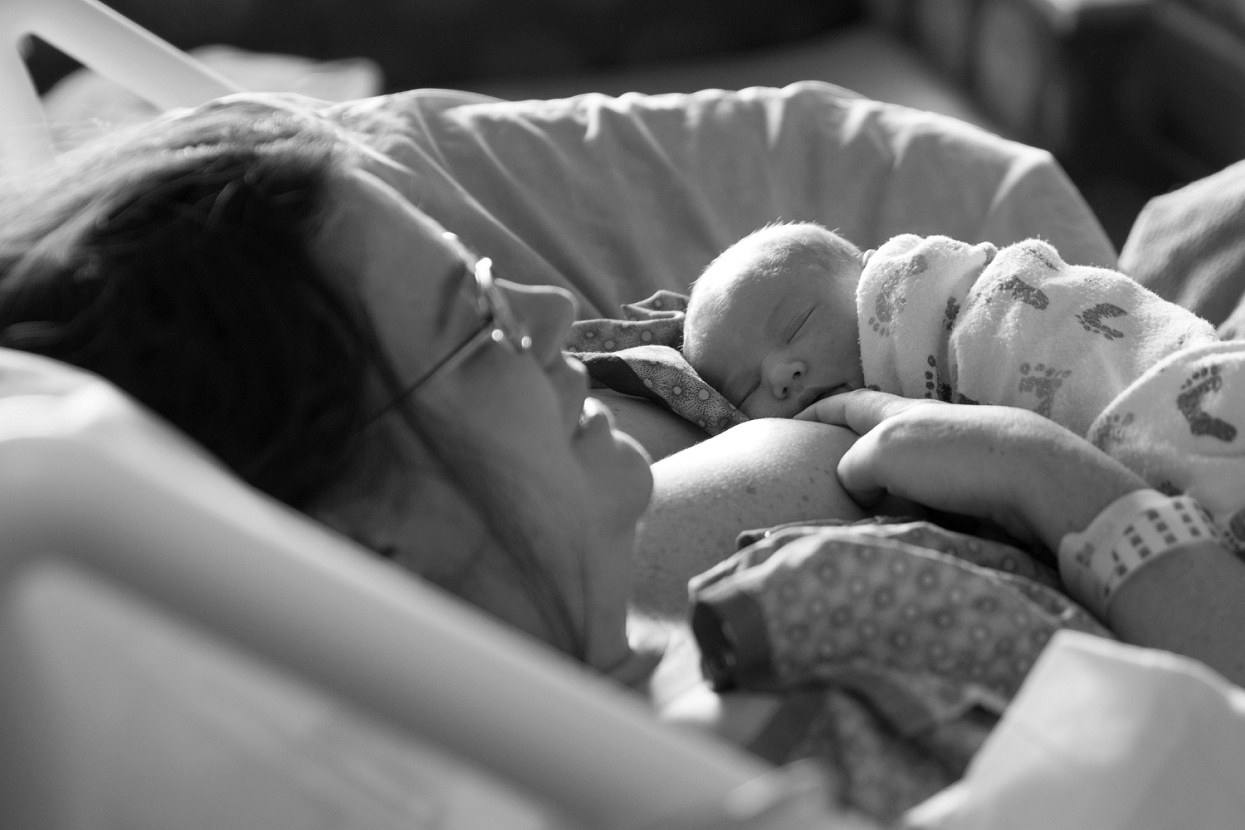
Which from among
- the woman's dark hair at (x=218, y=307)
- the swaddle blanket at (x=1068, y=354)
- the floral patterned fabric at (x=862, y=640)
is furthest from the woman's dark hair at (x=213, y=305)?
the swaddle blanket at (x=1068, y=354)

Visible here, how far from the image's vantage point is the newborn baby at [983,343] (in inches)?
33.7

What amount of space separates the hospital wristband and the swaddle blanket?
6cm

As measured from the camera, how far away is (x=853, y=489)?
38.2 inches

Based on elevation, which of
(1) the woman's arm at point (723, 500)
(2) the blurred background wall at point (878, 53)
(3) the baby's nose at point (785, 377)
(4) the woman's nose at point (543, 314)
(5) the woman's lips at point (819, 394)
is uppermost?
(4) the woman's nose at point (543, 314)

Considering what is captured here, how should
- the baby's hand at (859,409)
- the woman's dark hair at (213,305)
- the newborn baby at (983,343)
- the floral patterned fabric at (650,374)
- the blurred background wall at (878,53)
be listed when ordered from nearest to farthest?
the woman's dark hair at (213,305)
the newborn baby at (983,343)
the baby's hand at (859,409)
the floral patterned fabric at (650,374)
the blurred background wall at (878,53)

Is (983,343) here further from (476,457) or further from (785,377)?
(476,457)

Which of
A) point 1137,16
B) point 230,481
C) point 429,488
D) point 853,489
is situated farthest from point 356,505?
point 1137,16

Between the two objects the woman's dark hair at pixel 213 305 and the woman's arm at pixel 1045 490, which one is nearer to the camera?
the woman's dark hair at pixel 213 305

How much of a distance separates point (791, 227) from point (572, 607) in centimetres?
68

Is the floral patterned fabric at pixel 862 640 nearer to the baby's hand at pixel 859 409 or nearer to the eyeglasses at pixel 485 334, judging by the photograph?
the eyeglasses at pixel 485 334

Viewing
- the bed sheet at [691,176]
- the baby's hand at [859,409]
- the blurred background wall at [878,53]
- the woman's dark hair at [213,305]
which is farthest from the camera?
the blurred background wall at [878,53]

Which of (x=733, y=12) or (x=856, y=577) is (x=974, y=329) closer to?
(x=856, y=577)

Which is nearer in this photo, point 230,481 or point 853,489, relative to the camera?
point 230,481

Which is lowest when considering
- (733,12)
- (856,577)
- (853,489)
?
(733,12)
